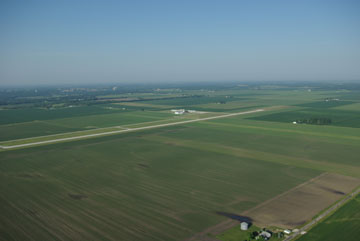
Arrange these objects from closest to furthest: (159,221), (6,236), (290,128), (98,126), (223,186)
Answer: (6,236), (159,221), (223,186), (290,128), (98,126)

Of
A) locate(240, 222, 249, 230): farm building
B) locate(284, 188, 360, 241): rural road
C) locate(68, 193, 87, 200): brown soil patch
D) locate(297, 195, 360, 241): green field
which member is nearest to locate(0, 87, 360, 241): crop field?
locate(68, 193, 87, 200): brown soil patch

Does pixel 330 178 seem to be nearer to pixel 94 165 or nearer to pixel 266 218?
pixel 266 218

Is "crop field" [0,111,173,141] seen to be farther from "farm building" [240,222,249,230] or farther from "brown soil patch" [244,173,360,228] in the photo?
"farm building" [240,222,249,230]

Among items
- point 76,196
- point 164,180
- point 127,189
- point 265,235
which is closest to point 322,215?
point 265,235

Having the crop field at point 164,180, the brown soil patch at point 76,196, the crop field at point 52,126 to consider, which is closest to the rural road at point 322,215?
the crop field at point 164,180

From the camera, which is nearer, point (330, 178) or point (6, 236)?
point (6, 236)

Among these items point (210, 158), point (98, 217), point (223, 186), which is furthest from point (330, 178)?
A: point (98, 217)
